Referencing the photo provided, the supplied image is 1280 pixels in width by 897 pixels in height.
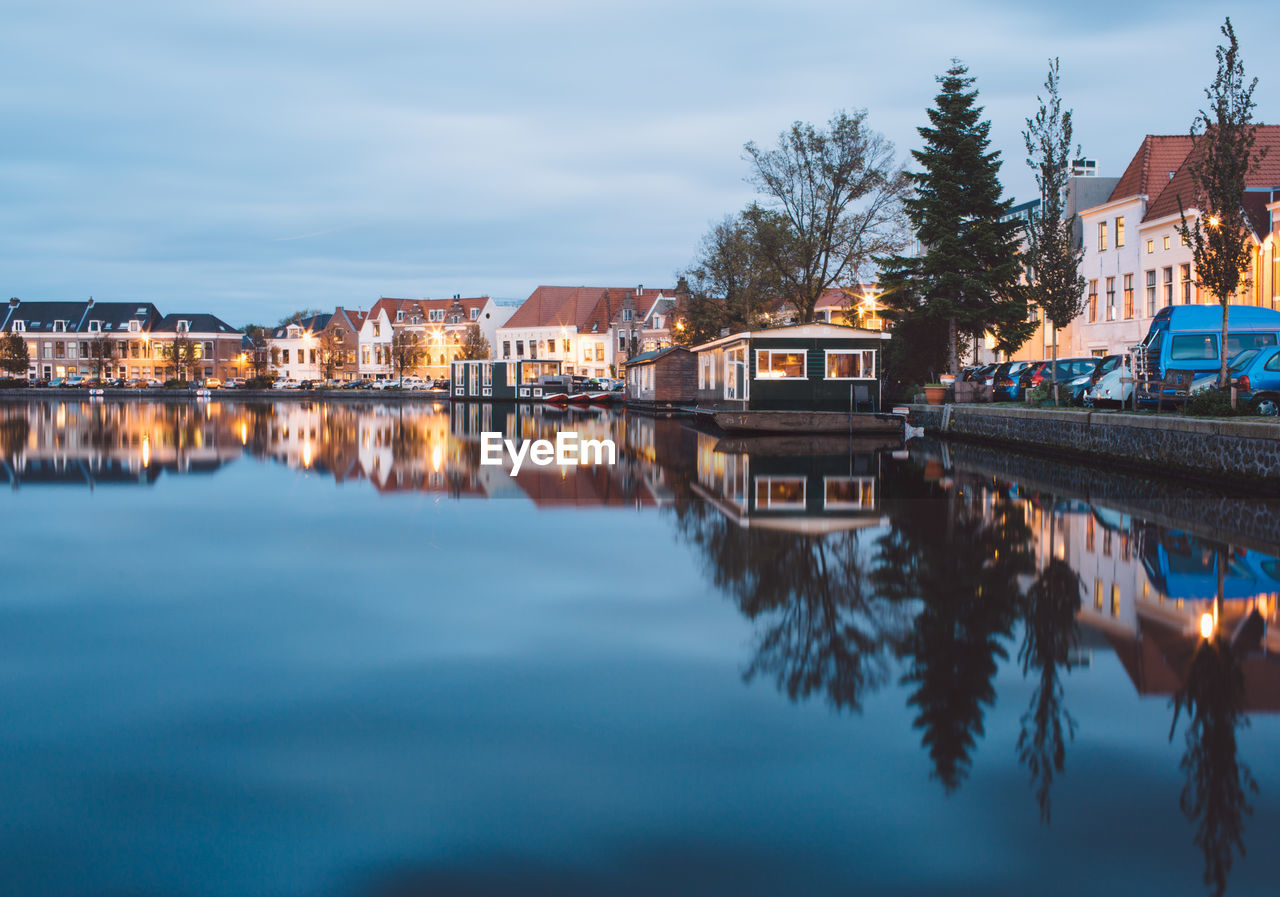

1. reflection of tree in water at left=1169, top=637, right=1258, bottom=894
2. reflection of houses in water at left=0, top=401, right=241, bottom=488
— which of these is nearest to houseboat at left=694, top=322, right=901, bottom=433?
reflection of houses in water at left=0, top=401, right=241, bottom=488

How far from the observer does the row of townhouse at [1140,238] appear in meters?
49.2

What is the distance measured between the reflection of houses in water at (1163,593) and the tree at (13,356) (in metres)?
134

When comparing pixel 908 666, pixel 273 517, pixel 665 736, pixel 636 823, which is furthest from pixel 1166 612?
pixel 273 517

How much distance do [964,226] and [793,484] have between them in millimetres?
28716

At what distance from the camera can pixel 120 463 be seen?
85.2 ft

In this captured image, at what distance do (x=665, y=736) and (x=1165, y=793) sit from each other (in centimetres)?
227

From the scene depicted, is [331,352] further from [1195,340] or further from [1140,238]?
[1195,340]

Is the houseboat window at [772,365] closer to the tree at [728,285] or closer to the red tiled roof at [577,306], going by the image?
the tree at [728,285]

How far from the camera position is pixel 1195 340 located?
91.0ft

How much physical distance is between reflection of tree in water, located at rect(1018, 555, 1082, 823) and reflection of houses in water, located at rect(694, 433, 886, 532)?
158 inches

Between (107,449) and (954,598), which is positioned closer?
(954,598)

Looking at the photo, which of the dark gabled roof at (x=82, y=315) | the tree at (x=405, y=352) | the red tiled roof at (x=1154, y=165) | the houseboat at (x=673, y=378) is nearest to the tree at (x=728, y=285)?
the houseboat at (x=673, y=378)

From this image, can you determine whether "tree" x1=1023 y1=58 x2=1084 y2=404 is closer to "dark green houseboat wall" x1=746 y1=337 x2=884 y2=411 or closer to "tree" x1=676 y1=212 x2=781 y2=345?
"dark green houseboat wall" x1=746 y1=337 x2=884 y2=411

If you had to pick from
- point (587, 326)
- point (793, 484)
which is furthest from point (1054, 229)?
point (587, 326)
